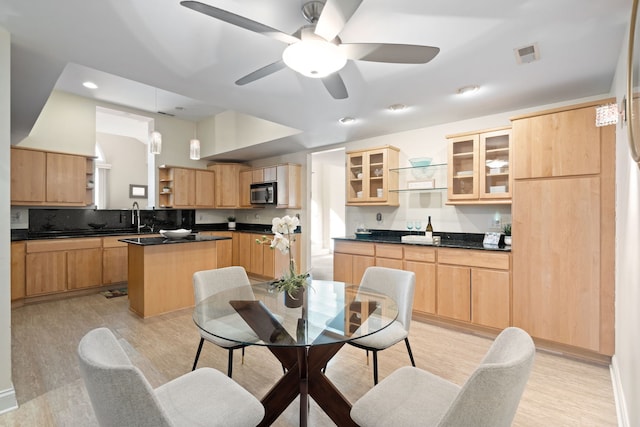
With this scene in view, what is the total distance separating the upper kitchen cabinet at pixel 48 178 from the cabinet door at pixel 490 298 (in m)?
5.69

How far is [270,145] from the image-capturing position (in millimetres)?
5266

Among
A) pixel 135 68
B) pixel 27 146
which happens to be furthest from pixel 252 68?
pixel 27 146

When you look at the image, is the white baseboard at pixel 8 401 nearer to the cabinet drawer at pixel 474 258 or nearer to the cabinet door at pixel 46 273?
the cabinet door at pixel 46 273

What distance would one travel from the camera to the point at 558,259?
2.74 meters

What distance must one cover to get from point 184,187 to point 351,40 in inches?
196

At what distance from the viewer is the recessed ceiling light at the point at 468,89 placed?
9.08 ft

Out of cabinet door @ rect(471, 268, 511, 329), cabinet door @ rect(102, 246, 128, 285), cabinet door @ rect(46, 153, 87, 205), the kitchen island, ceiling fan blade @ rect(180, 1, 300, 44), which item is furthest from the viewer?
cabinet door @ rect(102, 246, 128, 285)

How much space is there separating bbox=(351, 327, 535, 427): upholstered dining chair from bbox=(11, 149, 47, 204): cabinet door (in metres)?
5.34

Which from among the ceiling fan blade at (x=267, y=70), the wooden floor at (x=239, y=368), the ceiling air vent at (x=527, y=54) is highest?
the ceiling air vent at (x=527, y=54)

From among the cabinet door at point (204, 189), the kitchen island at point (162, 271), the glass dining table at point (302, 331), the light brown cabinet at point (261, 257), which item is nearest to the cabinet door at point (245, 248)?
the light brown cabinet at point (261, 257)

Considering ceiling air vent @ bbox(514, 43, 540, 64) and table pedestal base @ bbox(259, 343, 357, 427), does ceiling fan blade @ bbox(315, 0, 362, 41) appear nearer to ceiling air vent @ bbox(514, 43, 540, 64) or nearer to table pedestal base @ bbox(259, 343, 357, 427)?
ceiling air vent @ bbox(514, 43, 540, 64)

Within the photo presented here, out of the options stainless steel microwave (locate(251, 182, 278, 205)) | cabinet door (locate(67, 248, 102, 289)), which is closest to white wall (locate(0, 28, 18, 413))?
cabinet door (locate(67, 248, 102, 289))

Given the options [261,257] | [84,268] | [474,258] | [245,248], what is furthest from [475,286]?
[84,268]

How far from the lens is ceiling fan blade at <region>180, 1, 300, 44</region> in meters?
1.33
